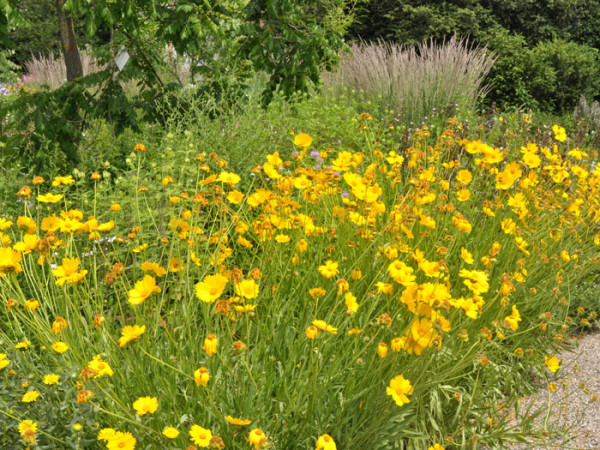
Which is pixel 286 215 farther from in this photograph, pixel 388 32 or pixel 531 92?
pixel 388 32

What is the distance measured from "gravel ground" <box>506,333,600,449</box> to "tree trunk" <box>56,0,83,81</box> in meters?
3.42

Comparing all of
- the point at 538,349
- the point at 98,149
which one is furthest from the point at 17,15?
the point at 538,349

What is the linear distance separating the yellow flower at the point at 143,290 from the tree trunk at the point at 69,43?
2.78 meters

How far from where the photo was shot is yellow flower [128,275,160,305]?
4.42 ft

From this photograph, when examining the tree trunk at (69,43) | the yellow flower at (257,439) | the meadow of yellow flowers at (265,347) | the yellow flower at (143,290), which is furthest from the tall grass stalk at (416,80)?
the yellow flower at (257,439)

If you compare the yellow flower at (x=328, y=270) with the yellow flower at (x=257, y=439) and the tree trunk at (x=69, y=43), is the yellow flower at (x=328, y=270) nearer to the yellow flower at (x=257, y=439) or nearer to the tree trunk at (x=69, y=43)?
the yellow flower at (x=257, y=439)

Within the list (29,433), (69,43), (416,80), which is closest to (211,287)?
(29,433)

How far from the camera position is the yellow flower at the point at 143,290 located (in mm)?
1346

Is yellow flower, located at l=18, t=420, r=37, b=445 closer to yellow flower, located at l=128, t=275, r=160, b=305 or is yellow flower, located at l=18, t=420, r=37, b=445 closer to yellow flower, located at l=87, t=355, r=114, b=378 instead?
yellow flower, located at l=87, t=355, r=114, b=378

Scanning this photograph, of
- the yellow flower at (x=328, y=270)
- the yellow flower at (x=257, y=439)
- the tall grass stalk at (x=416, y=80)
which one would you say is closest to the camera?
the yellow flower at (x=257, y=439)

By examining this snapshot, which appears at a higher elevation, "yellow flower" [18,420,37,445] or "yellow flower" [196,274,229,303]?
"yellow flower" [196,274,229,303]

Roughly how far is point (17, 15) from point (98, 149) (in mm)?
1326

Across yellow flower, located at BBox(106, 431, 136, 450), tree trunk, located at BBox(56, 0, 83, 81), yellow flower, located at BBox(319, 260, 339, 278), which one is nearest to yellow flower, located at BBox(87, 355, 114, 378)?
yellow flower, located at BBox(106, 431, 136, 450)

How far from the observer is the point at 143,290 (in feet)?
4.50
